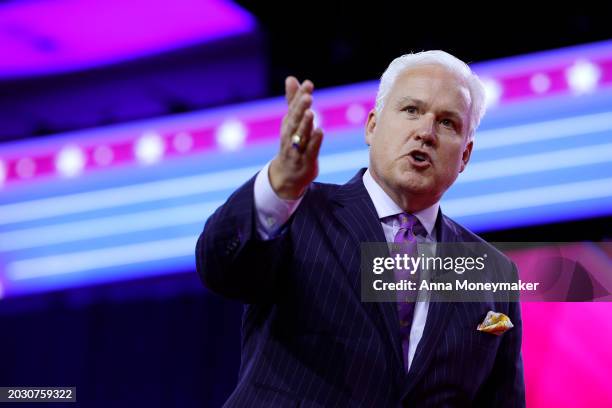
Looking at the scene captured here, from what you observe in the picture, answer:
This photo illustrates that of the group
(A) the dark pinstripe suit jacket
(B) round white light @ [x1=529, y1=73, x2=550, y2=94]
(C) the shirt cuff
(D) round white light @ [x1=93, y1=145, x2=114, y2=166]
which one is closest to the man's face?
(A) the dark pinstripe suit jacket

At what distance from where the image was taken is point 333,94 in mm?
2988

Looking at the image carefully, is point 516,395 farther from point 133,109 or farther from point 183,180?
point 133,109

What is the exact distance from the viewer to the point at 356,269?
1.35 meters

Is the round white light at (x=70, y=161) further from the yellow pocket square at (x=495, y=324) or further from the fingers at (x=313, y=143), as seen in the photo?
the fingers at (x=313, y=143)

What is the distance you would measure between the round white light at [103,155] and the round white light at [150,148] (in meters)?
0.12

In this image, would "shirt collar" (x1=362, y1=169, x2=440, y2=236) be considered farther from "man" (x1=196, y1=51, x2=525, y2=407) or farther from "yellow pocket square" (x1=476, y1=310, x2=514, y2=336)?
"yellow pocket square" (x1=476, y1=310, x2=514, y2=336)

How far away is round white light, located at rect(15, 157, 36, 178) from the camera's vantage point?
3342 mm

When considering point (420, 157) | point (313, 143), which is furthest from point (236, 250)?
point (420, 157)

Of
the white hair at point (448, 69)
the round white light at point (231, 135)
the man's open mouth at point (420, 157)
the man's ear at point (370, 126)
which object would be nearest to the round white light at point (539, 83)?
the round white light at point (231, 135)

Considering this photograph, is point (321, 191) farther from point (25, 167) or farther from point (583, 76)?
point (25, 167)

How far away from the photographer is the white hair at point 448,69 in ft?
5.06

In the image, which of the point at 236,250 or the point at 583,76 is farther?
A: the point at 583,76

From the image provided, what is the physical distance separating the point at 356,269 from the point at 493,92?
161cm

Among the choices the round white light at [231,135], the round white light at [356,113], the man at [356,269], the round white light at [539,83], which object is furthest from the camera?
the round white light at [231,135]
